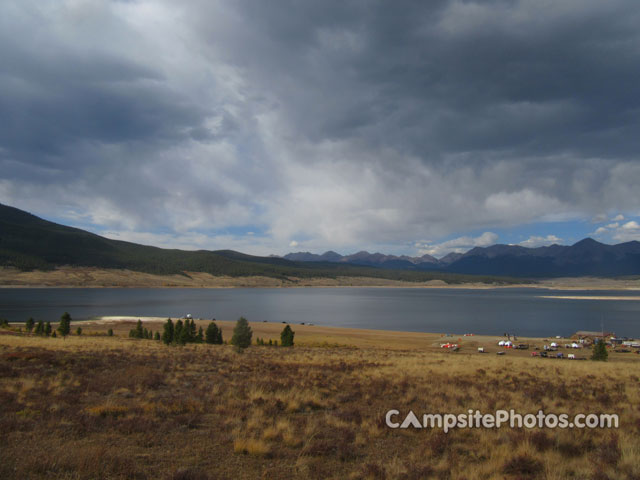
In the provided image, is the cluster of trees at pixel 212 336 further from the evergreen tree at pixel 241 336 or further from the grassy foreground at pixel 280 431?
the grassy foreground at pixel 280 431

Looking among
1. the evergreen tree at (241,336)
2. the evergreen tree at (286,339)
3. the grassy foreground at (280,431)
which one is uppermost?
the grassy foreground at (280,431)

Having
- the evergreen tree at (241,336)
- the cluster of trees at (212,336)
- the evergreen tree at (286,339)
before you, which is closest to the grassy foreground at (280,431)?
the evergreen tree at (241,336)

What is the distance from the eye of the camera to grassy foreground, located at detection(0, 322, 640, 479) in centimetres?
685

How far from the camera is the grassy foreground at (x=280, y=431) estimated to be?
22.5 ft

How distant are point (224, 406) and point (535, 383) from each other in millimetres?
14699

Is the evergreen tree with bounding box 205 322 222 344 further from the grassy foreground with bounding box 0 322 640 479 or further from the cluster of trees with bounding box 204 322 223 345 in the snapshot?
the grassy foreground with bounding box 0 322 640 479

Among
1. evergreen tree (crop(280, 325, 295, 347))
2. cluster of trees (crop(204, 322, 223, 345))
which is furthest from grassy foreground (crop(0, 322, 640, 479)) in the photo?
cluster of trees (crop(204, 322, 223, 345))

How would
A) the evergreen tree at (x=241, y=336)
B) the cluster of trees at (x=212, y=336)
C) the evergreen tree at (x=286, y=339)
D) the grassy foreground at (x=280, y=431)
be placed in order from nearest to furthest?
1. the grassy foreground at (x=280, y=431)
2. the evergreen tree at (x=241, y=336)
3. the evergreen tree at (x=286, y=339)
4. the cluster of trees at (x=212, y=336)

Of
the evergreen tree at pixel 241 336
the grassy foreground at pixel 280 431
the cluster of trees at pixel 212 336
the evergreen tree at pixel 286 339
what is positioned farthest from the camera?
the cluster of trees at pixel 212 336

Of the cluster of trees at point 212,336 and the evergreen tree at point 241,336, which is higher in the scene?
the evergreen tree at point 241,336

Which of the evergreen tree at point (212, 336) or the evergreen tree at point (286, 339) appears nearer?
the evergreen tree at point (286, 339)

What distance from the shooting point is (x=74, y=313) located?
106 meters

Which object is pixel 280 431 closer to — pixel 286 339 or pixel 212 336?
pixel 286 339

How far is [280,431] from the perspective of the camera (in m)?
8.95
